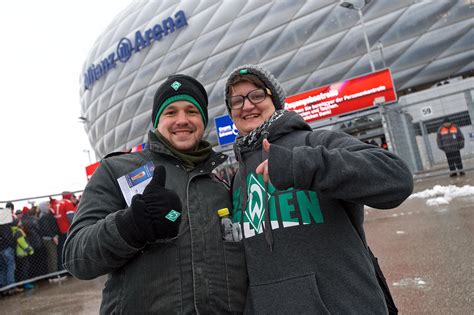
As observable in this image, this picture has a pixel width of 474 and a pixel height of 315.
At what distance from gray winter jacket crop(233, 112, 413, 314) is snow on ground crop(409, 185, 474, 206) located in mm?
5623

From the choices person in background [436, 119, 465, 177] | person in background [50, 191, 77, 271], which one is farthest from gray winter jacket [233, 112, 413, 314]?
person in background [436, 119, 465, 177]

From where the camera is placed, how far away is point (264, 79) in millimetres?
1536

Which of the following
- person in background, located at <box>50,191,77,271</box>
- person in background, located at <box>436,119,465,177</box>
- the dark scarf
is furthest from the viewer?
person in background, located at <box>436,119,465,177</box>

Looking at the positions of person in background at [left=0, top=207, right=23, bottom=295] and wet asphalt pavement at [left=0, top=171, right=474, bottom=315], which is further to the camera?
person in background at [left=0, top=207, right=23, bottom=295]

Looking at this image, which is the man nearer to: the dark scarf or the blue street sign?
the dark scarf

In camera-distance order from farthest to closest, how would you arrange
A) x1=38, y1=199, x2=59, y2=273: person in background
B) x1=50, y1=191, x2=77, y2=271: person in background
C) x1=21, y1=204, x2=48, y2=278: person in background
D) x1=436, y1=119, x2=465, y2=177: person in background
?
x1=436, y1=119, x2=465, y2=177: person in background → x1=50, y1=191, x2=77, y2=271: person in background → x1=38, y1=199, x2=59, y2=273: person in background → x1=21, y1=204, x2=48, y2=278: person in background

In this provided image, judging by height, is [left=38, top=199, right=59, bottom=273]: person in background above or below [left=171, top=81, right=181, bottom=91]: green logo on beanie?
below

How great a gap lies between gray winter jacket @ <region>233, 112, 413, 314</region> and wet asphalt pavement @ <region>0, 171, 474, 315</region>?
1586 millimetres

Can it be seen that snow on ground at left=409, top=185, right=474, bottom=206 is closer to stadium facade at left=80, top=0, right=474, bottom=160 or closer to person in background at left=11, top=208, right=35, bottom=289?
person in background at left=11, top=208, right=35, bottom=289

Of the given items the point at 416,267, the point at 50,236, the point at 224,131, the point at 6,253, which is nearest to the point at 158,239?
the point at 416,267

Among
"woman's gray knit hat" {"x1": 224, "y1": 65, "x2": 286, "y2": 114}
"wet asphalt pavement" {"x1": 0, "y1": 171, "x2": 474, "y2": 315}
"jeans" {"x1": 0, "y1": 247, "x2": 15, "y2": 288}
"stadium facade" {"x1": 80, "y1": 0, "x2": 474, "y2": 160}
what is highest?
"stadium facade" {"x1": 80, "y1": 0, "x2": 474, "y2": 160}

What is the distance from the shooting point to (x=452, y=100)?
12.9 m

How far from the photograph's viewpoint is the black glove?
1059mm

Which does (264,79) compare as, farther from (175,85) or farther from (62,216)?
(62,216)
